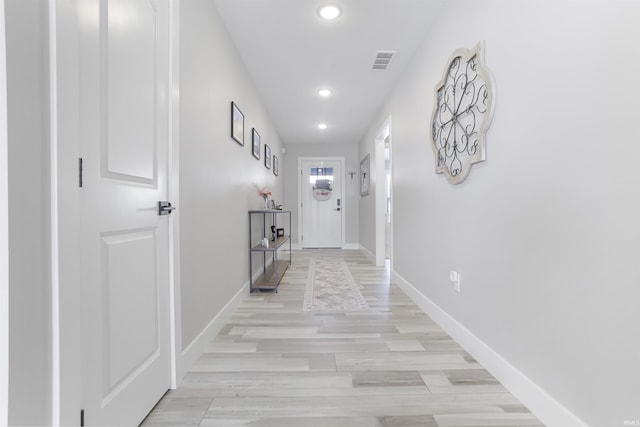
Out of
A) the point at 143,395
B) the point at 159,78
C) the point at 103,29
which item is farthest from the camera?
the point at 159,78

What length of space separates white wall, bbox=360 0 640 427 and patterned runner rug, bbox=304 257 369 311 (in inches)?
42.6

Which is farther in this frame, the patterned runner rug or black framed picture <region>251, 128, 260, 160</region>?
black framed picture <region>251, 128, 260, 160</region>

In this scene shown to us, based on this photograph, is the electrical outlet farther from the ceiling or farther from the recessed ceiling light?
the recessed ceiling light

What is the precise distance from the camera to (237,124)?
2.65 meters

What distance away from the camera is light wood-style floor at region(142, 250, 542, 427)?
1251 mm

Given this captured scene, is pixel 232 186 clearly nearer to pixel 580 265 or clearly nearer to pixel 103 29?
pixel 103 29

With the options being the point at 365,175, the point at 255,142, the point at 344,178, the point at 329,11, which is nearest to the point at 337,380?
the point at 329,11

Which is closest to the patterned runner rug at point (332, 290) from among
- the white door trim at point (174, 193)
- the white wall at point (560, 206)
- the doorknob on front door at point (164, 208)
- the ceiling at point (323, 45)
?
the white wall at point (560, 206)

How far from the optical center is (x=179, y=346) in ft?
4.94

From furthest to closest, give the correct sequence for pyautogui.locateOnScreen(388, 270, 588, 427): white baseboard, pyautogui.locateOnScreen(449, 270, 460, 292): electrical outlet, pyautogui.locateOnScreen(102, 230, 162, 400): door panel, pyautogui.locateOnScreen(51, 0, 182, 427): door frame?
pyautogui.locateOnScreen(449, 270, 460, 292): electrical outlet < pyautogui.locateOnScreen(388, 270, 588, 427): white baseboard < pyautogui.locateOnScreen(102, 230, 162, 400): door panel < pyautogui.locateOnScreen(51, 0, 182, 427): door frame

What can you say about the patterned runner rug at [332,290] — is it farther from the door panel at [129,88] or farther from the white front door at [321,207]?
the white front door at [321,207]

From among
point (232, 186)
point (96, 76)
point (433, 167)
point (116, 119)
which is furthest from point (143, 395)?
point (433, 167)

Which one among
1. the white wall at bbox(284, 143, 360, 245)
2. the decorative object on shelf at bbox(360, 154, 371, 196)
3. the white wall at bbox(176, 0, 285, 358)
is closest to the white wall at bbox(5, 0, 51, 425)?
the white wall at bbox(176, 0, 285, 358)

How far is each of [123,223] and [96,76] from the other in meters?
0.51
